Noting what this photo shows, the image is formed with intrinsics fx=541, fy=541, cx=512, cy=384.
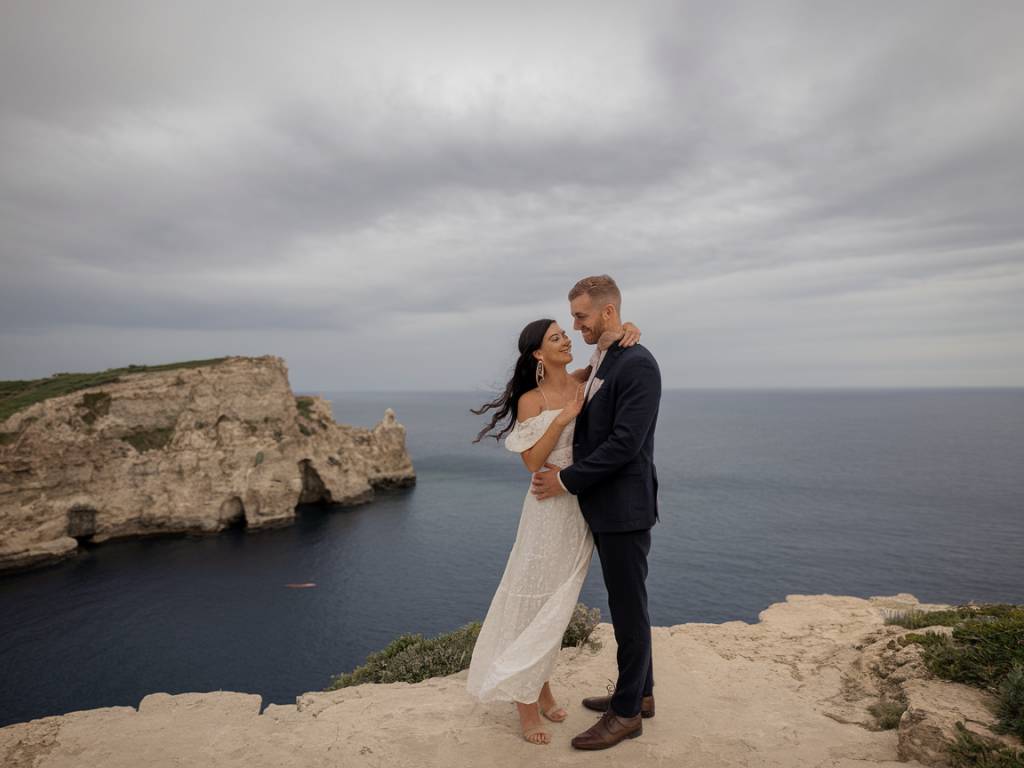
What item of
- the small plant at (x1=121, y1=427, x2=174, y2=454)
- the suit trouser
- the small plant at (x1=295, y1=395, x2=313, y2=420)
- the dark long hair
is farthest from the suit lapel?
the small plant at (x1=295, y1=395, x2=313, y2=420)

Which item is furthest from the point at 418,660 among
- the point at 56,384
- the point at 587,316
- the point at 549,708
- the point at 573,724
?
the point at 56,384

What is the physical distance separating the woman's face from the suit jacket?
0.42 m

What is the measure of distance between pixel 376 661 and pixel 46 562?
4097cm

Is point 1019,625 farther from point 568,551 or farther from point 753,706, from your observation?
point 568,551

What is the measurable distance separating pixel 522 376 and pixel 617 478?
1.43m

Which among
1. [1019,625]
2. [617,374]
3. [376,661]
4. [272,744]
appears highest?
[617,374]

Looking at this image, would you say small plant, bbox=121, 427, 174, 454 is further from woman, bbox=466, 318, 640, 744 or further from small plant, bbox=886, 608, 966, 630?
small plant, bbox=886, 608, 966, 630

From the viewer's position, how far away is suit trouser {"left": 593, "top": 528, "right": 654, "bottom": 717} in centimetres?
491

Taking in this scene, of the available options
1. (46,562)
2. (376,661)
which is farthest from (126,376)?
(376,661)

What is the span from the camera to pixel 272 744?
5.48 metres

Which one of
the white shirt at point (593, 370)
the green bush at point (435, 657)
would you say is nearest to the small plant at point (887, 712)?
the green bush at point (435, 657)

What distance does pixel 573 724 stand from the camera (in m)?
5.49

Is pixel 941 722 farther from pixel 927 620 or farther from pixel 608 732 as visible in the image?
pixel 927 620

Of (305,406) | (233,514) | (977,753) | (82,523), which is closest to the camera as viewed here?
(977,753)
